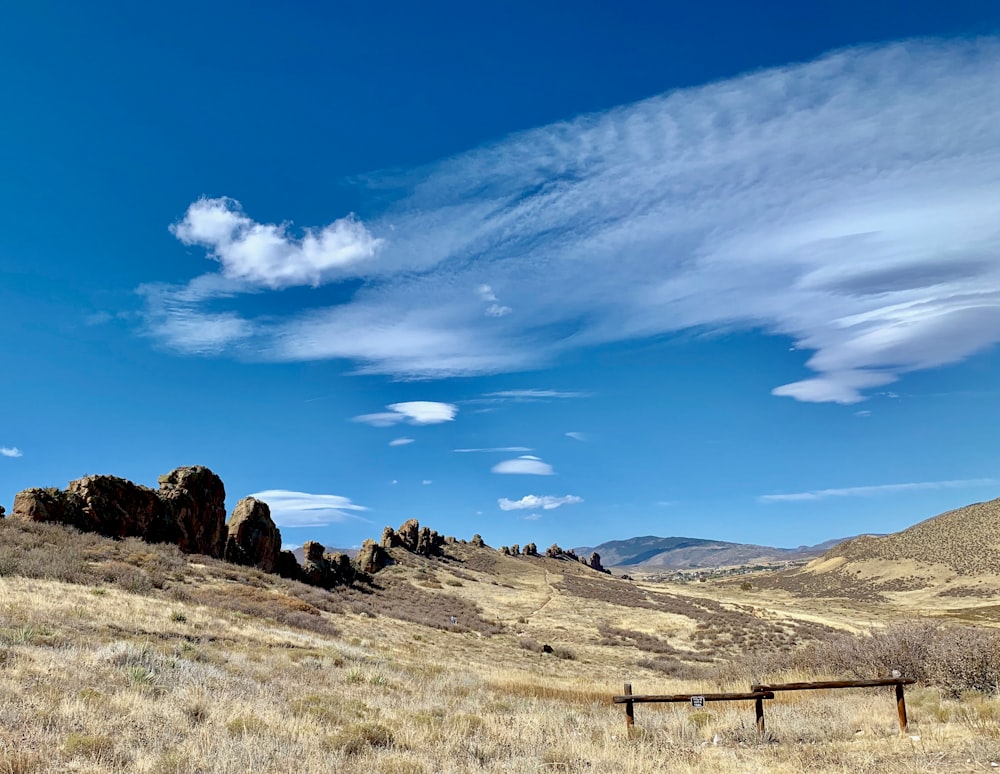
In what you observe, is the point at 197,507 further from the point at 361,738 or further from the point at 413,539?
the point at 413,539

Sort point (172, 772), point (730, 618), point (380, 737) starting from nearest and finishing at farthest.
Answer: point (172, 772)
point (380, 737)
point (730, 618)

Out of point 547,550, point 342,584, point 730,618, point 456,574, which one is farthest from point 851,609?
point 547,550

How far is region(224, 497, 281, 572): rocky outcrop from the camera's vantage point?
42031 millimetres

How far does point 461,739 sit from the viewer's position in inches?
385

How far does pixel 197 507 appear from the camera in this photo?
40969 millimetres

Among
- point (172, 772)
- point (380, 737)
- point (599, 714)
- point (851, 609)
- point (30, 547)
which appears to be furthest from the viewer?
point (851, 609)

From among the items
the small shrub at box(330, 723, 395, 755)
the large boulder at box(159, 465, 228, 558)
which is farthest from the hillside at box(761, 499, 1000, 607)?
the small shrub at box(330, 723, 395, 755)

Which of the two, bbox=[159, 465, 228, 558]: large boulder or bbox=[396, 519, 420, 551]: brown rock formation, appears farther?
bbox=[396, 519, 420, 551]: brown rock formation

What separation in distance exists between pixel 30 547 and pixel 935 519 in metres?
138

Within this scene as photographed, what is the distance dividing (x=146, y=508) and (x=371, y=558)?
107 ft

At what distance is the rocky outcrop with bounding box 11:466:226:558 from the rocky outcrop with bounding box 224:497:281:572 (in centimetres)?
80

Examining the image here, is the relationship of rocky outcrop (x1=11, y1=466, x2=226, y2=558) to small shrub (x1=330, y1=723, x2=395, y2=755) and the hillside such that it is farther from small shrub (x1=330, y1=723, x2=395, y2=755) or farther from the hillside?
the hillside

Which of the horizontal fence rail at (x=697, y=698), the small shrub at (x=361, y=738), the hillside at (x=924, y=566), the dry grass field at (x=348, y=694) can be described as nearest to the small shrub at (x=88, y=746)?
the dry grass field at (x=348, y=694)

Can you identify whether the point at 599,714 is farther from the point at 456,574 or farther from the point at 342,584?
the point at 456,574
